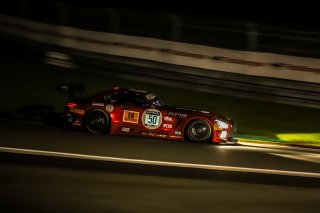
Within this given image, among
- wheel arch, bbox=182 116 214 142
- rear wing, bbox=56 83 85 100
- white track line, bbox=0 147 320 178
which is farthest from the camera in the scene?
rear wing, bbox=56 83 85 100

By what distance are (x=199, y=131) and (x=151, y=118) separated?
1109 millimetres

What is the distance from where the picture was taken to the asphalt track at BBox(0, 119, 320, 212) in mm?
7578

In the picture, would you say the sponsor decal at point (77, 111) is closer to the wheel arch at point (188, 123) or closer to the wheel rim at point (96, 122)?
the wheel rim at point (96, 122)

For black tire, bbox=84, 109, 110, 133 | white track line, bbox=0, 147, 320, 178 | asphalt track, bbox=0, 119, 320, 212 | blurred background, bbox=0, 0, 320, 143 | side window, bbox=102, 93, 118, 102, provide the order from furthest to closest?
blurred background, bbox=0, 0, 320, 143 < side window, bbox=102, 93, 118, 102 < black tire, bbox=84, 109, 110, 133 < white track line, bbox=0, 147, 320, 178 < asphalt track, bbox=0, 119, 320, 212

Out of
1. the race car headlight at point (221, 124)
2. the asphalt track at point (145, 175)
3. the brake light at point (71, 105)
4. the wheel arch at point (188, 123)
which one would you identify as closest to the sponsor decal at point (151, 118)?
the asphalt track at point (145, 175)

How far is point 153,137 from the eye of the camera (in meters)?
13.2

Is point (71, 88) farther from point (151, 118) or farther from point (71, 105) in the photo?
point (151, 118)

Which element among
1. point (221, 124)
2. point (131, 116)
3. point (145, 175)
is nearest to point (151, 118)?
point (131, 116)

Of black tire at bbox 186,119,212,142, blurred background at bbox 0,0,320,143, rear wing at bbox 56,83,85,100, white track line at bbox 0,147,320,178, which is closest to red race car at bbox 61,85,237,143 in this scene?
black tire at bbox 186,119,212,142

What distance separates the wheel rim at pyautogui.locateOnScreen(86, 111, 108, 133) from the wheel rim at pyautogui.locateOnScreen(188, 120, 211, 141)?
6.43ft

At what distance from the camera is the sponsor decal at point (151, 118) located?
42.8 feet

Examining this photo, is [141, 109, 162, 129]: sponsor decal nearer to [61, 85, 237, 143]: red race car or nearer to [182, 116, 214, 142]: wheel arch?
[61, 85, 237, 143]: red race car

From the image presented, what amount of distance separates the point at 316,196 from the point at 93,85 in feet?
41.6

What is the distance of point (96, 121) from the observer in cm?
1337
